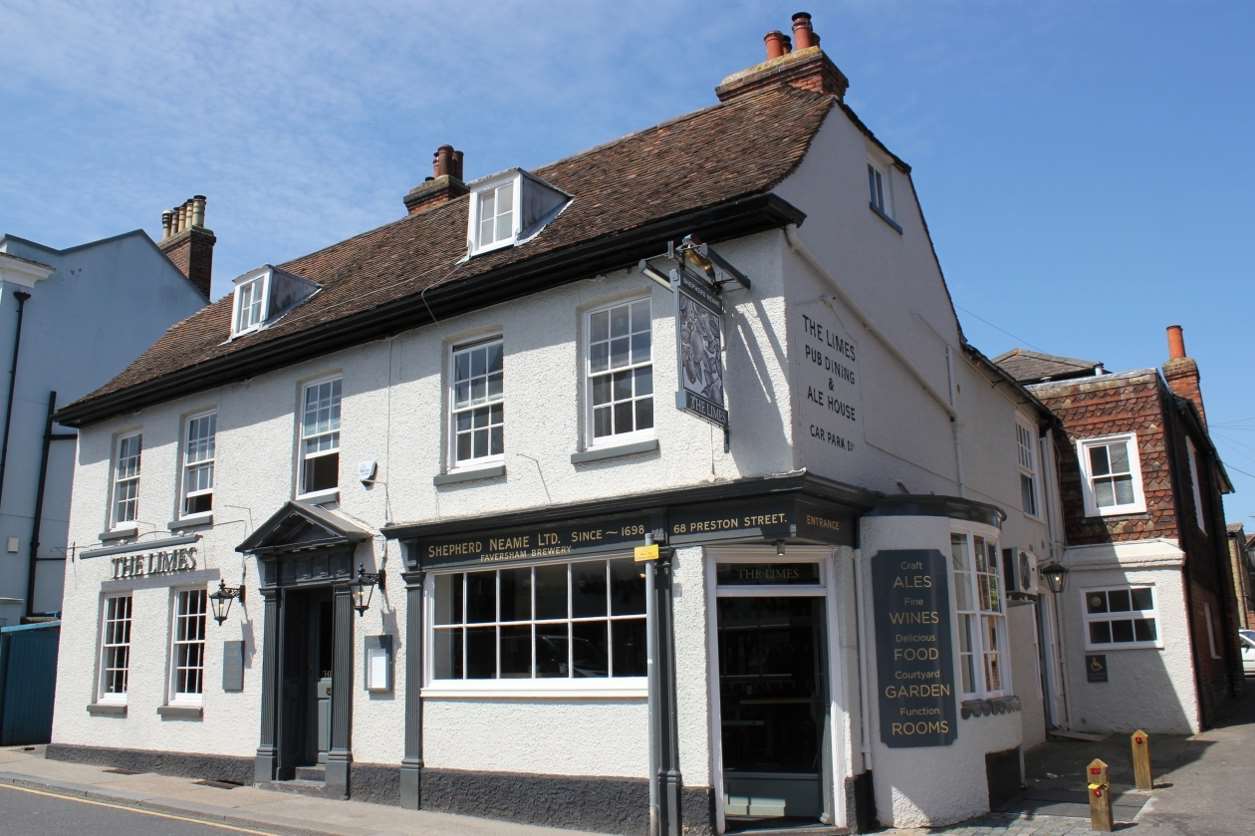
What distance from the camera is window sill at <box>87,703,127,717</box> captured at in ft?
53.5

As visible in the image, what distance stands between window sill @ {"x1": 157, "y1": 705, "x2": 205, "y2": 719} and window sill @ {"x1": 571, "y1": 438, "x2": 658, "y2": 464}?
7518 mm

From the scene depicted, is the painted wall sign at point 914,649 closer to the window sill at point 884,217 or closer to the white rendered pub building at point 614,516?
the white rendered pub building at point 614,516

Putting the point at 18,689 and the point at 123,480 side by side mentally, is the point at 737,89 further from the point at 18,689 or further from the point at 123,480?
the point at 18,689

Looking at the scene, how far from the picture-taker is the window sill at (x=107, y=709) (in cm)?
1631

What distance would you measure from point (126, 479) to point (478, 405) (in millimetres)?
8328

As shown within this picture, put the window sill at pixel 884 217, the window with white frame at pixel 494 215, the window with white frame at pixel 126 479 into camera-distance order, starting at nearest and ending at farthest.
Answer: the window with white frame at pixel 494 215 < the window sill at pixel 884 217 < the window with white frame at pixel 126 479

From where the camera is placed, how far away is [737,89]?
1481 cm

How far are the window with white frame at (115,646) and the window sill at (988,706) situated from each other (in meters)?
13.0

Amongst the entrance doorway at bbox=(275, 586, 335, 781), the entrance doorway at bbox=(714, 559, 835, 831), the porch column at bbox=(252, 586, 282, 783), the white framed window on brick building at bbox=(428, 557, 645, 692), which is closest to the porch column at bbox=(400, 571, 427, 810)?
the white framed window on brick building at bbox=(428, 557, 645, 692)

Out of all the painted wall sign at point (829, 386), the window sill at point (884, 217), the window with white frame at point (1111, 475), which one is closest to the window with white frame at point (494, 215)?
the painted wall sign at point (829, 386)

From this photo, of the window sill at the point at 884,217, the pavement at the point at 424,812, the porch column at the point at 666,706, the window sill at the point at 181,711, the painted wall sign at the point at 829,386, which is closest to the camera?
the porch column at the point at 666,706

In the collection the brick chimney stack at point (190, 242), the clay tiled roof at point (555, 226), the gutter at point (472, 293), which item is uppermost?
the brick chimney stack at point (190, 242)

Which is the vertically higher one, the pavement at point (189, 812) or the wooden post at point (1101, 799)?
the wooden post at point (1101, 799)

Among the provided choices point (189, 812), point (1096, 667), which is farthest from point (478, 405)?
point (1096, 667)
